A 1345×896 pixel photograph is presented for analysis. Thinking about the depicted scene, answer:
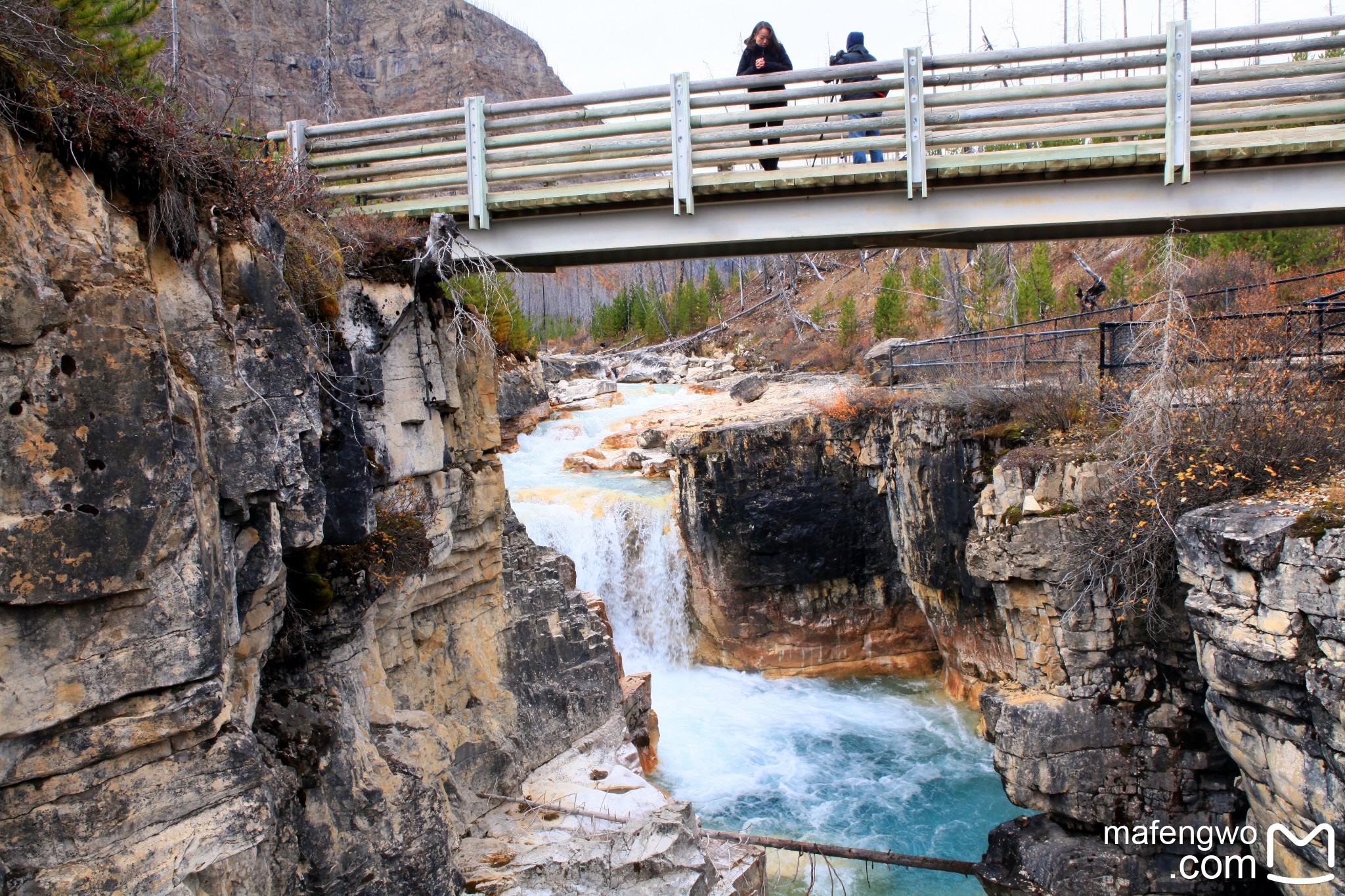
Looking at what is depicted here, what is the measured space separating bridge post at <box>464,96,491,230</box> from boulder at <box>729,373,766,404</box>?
2057 cm

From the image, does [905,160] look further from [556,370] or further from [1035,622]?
[556,370]

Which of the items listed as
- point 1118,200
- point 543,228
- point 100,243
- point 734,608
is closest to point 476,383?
point 543,228

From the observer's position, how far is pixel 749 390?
98.4 ft

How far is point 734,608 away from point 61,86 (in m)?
16.9

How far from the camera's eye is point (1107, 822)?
11.0 m

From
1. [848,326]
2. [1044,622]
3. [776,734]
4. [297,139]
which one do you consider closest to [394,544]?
[297,139]

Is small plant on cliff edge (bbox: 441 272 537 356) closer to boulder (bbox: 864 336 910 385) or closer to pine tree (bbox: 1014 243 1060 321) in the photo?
boulder (bbox: 864 336 910 385)

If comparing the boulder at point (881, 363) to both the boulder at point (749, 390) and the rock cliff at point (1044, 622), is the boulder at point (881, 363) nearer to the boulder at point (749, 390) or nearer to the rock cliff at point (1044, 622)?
the boulder at point (749, 390)

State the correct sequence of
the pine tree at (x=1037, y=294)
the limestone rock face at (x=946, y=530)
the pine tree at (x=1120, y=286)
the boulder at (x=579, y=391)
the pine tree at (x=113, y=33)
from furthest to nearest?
the boulder at (x=579, y=391) < the pine tree at (x=1037, y=294) < the pine tree at (x=1120, y=286) < the limestone rock face at (x=946, y=530) < the pine tree at (x=113, y=33)

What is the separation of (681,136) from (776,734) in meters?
12.3

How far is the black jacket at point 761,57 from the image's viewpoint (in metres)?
9.65

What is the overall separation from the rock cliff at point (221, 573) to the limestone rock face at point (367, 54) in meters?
52.5

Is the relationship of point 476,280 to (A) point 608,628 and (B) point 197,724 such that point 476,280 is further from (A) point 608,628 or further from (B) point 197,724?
(B) point 197,724

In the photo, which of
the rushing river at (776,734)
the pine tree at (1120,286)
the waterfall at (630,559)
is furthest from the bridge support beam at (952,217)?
the pine tree at (1120,286)
